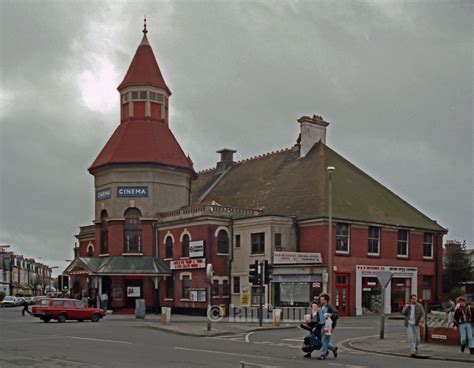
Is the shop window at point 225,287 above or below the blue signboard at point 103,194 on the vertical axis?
below

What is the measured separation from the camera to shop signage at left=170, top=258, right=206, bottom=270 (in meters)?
46.7

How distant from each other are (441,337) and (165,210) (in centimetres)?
3046

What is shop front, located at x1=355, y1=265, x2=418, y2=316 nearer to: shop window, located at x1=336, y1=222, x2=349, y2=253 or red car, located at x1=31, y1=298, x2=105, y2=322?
shop window, located at x1=336, y1=222, x2=349, y2=253

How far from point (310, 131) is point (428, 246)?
12.0 m

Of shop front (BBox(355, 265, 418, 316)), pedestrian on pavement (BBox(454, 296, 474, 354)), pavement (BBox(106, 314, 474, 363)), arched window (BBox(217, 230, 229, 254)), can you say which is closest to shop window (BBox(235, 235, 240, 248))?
arched window (BBox(217, 230, 229, 254))

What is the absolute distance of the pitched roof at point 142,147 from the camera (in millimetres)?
51844

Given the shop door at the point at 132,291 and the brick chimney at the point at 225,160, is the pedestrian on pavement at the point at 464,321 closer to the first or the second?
the shop door at the point at 132,291

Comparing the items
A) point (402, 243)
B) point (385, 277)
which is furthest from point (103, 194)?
point (385, 277)

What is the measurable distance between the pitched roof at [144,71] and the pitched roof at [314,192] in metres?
9.92

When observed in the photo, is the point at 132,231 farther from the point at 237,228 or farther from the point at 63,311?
the point at 63,311

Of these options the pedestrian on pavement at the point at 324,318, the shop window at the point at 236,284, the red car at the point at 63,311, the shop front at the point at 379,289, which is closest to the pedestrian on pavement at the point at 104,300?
the red car at the point at 63,311

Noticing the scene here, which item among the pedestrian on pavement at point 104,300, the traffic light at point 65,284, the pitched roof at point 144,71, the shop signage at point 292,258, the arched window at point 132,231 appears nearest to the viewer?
the shop signage at point 292,258

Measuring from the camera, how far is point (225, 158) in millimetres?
64062

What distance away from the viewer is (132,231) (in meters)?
51.8
